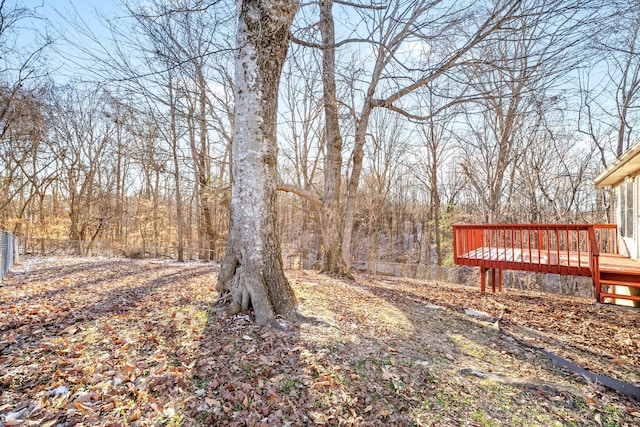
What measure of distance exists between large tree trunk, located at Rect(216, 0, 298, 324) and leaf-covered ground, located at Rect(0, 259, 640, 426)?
1.49 feet

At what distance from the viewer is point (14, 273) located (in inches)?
291

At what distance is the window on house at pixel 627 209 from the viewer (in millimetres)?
7410

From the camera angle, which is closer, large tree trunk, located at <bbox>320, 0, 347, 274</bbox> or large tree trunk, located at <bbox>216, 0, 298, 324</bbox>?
large tree trunk, located at <bbox>216, 0, 298, 324</bbox>

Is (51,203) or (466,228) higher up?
A: (51,203)

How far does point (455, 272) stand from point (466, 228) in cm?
890

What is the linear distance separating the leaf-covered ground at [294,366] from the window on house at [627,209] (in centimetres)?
430

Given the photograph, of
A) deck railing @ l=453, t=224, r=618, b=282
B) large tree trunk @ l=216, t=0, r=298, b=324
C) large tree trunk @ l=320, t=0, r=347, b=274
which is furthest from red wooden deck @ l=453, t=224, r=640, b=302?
large tree trunk @ l=216, t=0, r=298, b=324

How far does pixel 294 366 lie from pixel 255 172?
2.34 meters

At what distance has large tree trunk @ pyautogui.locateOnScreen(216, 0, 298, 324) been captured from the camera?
12.5ft

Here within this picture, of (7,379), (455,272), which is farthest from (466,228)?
(455,272)

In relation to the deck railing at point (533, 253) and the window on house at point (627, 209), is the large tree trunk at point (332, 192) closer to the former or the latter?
the deck railing at point (533, 253)

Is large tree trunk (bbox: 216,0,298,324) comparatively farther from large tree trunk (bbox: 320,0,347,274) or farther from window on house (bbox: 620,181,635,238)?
window on house (bbox: 620,181,635,238)

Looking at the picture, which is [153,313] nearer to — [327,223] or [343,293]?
[343,293]

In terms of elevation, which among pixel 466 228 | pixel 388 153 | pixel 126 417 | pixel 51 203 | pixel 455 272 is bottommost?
pixel 455 272
